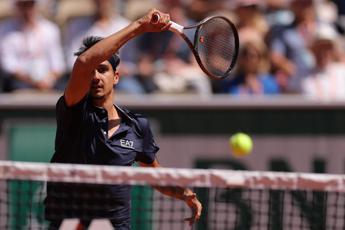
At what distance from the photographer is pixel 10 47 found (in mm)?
10211

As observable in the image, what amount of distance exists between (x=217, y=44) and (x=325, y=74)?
399cm

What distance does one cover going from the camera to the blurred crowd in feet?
32.4

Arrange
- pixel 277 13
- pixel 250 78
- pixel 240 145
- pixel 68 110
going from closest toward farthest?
pixel 68 110
pixel 240 145
pixel 250 78
pixel 277 13

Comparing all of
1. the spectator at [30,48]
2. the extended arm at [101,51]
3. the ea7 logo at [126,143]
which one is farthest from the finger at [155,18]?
the spectator at [30,48]

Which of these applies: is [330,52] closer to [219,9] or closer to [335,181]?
[219,9]

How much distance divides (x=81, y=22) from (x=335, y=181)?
17.4 feet

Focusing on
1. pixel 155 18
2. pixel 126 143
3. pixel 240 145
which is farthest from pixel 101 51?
pixel 240 145

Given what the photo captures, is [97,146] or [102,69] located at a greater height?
[102,69]

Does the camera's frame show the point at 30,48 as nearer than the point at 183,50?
Yes

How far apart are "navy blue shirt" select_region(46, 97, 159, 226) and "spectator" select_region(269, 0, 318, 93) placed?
13.4ft

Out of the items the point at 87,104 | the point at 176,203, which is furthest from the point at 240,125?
the point at 87,104

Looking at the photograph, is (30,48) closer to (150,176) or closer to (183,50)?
(183,50)

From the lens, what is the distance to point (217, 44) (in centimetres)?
626

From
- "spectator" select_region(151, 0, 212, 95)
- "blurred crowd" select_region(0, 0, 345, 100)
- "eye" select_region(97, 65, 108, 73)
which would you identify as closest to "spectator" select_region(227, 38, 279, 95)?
"blurred crowd" select_region(0, 0, 345, 100)
